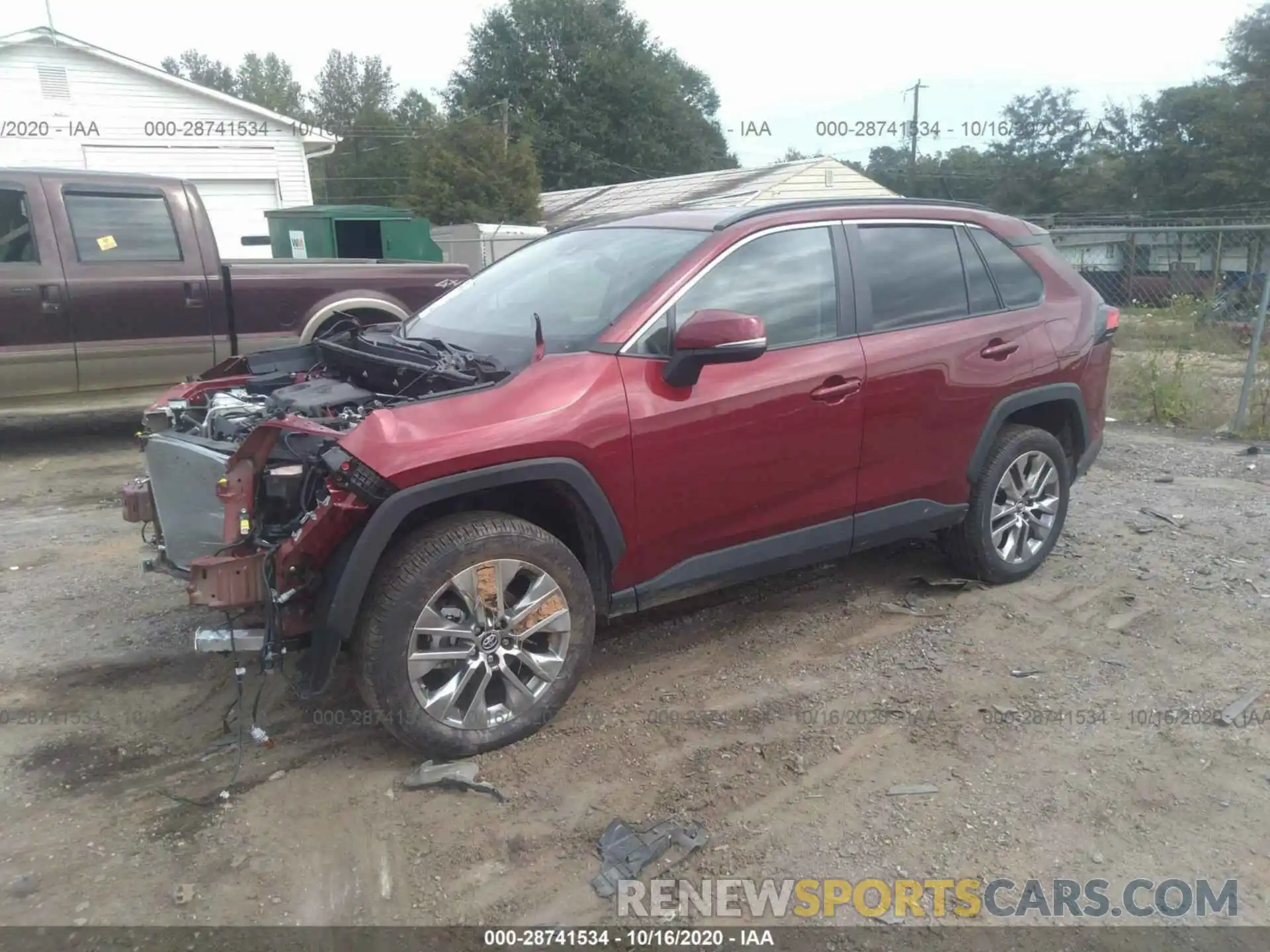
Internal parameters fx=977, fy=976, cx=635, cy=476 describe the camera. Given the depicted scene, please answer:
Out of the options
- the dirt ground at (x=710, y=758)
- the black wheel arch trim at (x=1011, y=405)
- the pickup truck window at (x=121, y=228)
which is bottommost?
the dirt ground at (x=710, y=758)

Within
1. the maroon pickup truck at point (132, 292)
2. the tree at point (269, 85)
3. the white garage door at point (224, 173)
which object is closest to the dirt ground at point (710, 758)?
the maroon pickup truck at point (132, 292)

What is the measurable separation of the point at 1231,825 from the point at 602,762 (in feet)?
6.55

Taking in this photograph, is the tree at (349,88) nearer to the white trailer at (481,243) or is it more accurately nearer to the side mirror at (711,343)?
the white trailer at (481,243)

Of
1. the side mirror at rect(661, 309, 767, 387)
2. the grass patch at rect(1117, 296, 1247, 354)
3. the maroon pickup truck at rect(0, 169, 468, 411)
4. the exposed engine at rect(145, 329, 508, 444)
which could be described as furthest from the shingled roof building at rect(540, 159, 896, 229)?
the side mirror at rect(661, 309, 767, 387)

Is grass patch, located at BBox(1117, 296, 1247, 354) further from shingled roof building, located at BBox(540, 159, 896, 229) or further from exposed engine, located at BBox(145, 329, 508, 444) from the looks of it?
exposed engine, located at BBox(145, 329, 508, 444)

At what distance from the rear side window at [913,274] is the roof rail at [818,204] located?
0.48ft

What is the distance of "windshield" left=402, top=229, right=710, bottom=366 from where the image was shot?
12.3ft

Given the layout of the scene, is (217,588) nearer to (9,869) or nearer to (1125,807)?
(9,869)

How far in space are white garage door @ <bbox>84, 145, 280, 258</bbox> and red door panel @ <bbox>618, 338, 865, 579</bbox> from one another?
16850 mm

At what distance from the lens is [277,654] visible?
10.4ft

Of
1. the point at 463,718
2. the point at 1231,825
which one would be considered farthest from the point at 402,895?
the point at 1231,825

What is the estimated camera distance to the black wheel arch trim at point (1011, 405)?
4.49 meters

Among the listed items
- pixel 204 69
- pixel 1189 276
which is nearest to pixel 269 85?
pixel 204 69

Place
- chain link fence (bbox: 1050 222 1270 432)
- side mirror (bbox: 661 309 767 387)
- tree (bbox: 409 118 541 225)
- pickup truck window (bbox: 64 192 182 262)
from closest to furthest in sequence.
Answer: side mirror (bbox: 661 309 767 387) < pickup truck window (bbox: 64 192 182 262) < chain link fence (bbox: 1050 222 1270 432) < tree (bbox: 409 118 541 225)
